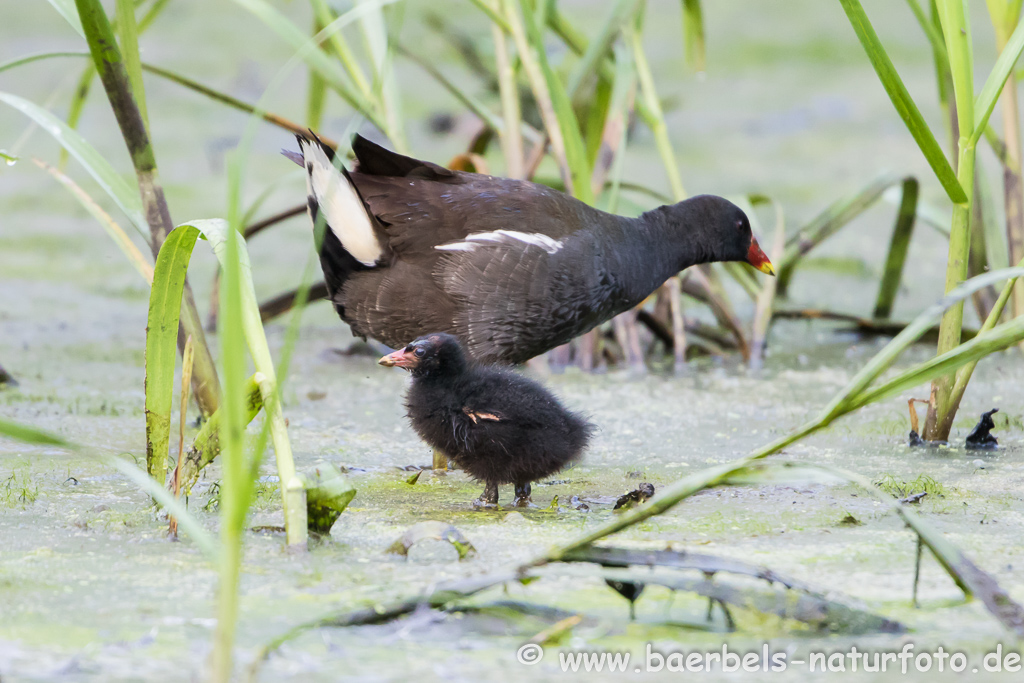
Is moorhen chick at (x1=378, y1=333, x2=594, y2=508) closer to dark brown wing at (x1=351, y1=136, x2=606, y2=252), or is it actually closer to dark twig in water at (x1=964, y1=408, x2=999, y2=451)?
dark brown wing at (x1=351, y1=136, x2=606, y2=252)

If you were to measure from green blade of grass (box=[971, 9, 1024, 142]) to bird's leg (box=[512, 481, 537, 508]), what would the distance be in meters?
1.17

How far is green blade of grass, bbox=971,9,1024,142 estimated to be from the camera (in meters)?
1.94

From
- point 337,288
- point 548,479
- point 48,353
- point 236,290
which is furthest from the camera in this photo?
point 48,353

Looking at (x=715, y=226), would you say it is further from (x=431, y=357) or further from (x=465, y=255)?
(x=431, y=357)

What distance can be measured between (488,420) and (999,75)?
1.21 meters

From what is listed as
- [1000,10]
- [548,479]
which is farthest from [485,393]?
[1000,10]

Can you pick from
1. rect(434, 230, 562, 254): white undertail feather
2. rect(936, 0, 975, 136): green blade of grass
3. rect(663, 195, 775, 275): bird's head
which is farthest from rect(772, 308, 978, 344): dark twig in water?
rect(936, 0, 975, 136): green blade of grass

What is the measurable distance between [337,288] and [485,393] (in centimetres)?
74

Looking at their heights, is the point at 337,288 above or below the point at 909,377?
above

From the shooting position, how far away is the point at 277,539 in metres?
1.65

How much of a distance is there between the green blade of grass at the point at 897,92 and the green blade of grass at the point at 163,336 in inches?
49.2

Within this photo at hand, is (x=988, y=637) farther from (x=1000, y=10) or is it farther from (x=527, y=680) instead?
(x=1000, y=10)

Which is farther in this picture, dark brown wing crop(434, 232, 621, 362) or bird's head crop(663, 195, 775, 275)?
bird's head crop(663, 195, 775, 275)

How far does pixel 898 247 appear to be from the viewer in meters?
3.70
